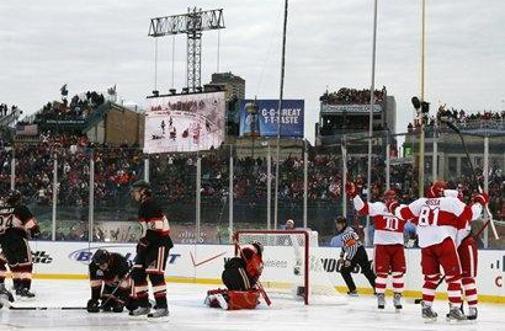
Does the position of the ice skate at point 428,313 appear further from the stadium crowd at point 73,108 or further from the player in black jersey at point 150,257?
the stadium crowd at point 73,108

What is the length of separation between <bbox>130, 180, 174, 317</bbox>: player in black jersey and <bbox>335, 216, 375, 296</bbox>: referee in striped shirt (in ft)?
18.8

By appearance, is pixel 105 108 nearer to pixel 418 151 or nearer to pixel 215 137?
pixel 215 137

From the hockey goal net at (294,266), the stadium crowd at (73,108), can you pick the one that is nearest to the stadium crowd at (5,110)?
the stadium crowd at (73,108)

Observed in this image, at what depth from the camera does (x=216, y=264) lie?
19.3 m

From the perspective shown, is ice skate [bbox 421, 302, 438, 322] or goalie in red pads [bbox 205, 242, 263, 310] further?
goalie in red pads [bbox 205, 242, 263, 310]

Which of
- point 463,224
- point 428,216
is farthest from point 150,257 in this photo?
point 463,224

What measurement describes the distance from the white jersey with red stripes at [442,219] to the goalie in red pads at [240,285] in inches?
103

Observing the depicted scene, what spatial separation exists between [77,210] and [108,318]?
1002cm

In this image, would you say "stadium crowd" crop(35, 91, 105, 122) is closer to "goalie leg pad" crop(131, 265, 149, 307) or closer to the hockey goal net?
the hockey goal net

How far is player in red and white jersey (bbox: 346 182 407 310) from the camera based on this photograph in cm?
1336

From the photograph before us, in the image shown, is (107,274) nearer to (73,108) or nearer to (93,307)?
(93,307)

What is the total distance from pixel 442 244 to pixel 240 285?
3.03 metres

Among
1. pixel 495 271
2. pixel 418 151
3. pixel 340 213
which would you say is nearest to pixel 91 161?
pixel 340 213

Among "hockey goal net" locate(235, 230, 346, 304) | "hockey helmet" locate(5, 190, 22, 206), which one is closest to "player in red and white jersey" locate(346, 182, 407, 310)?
"hockey goal net" locate(235, 230, 346, 304)
